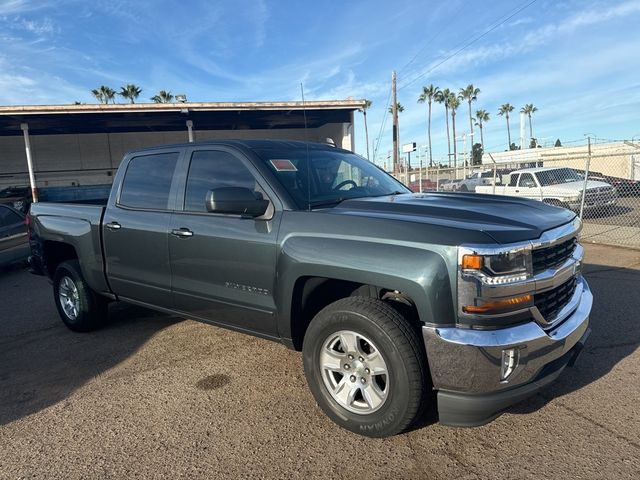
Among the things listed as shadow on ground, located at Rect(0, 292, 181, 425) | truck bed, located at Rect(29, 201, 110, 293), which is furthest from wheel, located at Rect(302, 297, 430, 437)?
A: truck bed, located at Rect(29, 201, 110, 293)

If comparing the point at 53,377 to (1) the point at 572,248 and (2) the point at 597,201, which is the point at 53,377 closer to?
(1) the point at 572,248

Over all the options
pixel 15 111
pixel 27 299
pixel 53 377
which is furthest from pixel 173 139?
pixel 53 377

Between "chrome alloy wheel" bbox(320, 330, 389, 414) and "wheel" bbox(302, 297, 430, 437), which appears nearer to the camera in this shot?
"wheel" bbox(302, 297, 430, 437)

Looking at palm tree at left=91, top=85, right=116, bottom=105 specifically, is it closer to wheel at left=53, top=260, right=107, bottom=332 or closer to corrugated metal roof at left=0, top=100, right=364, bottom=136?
corrugated metal roof at left=0, top=100, right=364, bottom=136

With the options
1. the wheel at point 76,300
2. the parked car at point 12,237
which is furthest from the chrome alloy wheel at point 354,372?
the parked car at point 12,237

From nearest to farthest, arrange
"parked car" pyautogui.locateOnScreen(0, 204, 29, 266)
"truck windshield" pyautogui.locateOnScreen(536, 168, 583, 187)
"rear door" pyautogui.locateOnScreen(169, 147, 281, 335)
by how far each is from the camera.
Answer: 1. "rear door" pyautogui.locateOnScreen(169, 147, 281, 335)
2. "parked car" pyautogui.locateOnScreen(0, 204, 29, 266)
3. "truck windshield" pyautogui.locateOnScreen(536, 168, 583, 187)

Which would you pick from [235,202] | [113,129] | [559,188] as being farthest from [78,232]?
[113,129]

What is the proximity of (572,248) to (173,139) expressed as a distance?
104 ft

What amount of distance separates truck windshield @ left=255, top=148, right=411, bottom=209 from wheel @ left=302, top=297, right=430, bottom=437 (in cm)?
89

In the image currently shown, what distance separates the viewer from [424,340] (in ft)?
8.29

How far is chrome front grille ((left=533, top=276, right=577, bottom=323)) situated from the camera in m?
2.64

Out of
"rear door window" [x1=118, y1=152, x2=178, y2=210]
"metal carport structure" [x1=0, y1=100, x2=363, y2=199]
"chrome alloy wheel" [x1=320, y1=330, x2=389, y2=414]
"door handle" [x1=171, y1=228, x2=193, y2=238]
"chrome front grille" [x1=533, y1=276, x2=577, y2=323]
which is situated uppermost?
"metal carport structure" [x1=0, y1=100, x2=363, y2=199]

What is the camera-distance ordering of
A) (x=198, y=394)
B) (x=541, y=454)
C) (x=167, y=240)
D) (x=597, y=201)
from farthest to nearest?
(x=597, y=201)
(x=167, y=240)
(x=198, y=394)
(x=541, y=454)

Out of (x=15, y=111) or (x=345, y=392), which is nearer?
(x=345, y=392)
